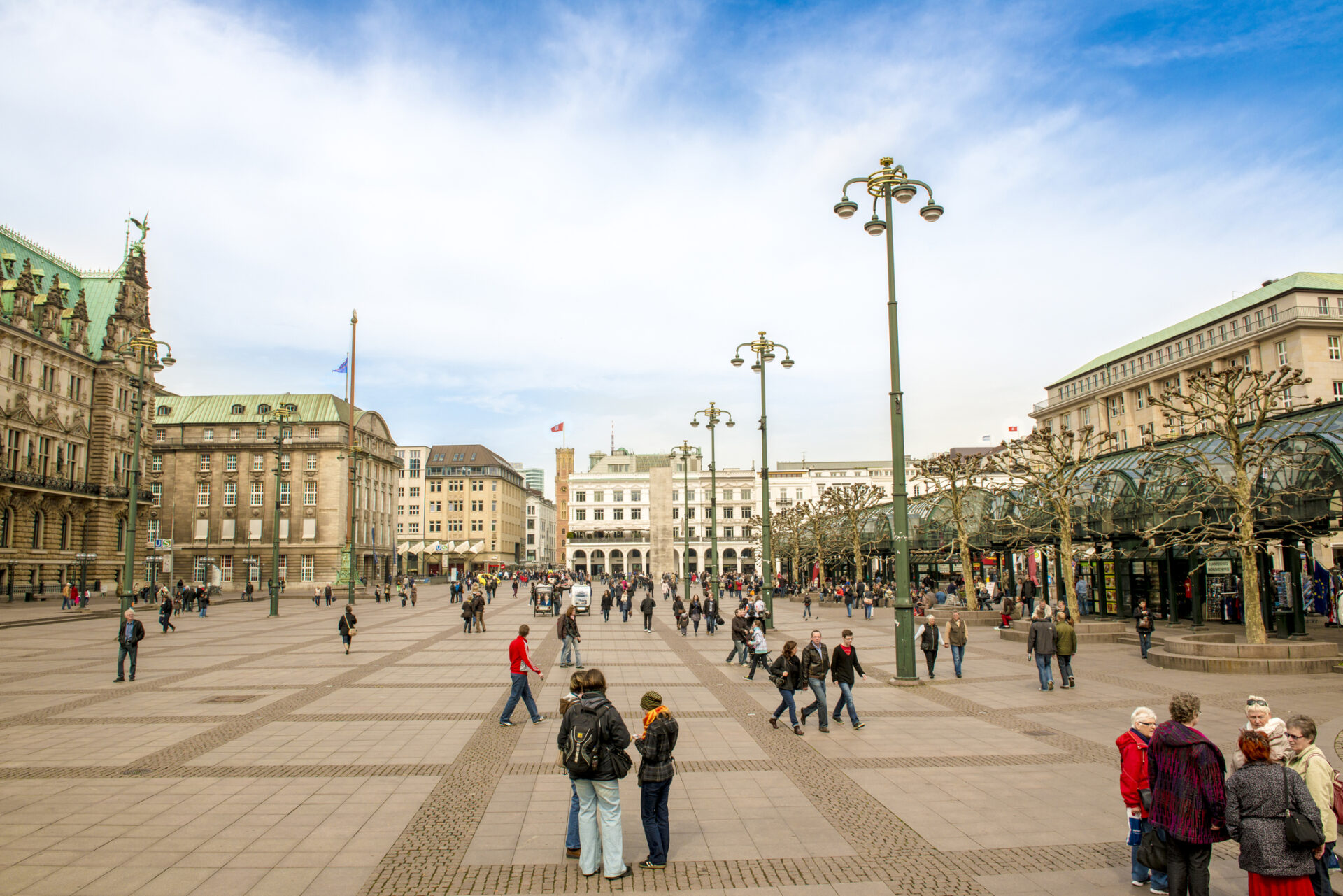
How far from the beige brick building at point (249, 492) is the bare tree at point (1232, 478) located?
73.1 meters

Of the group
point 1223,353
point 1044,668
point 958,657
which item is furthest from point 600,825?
point 1223,353

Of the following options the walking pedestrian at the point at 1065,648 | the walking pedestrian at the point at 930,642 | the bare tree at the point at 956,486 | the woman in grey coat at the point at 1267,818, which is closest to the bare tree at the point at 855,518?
the bare tree at the point at 956,486

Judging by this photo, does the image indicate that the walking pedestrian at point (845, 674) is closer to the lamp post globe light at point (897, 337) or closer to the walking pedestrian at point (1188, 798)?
the lamp post globe light at point (897, 337)

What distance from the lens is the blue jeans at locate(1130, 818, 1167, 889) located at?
6.34 metres

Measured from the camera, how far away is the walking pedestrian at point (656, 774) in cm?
705

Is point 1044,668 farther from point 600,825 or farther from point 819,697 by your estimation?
point 600,825

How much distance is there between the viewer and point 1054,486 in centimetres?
2962

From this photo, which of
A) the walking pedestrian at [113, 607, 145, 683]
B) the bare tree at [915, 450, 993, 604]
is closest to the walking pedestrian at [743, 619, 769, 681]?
the walking pedestrian at [113, 607, 145, 683]

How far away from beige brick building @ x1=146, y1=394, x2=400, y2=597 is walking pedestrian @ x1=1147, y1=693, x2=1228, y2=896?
83649 mm

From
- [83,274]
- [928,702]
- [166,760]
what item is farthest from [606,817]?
[83,274]

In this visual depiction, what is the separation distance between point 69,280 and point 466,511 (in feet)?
226

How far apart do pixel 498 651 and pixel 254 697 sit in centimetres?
912

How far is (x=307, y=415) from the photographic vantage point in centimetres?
8688

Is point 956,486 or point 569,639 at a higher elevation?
point 956,486
